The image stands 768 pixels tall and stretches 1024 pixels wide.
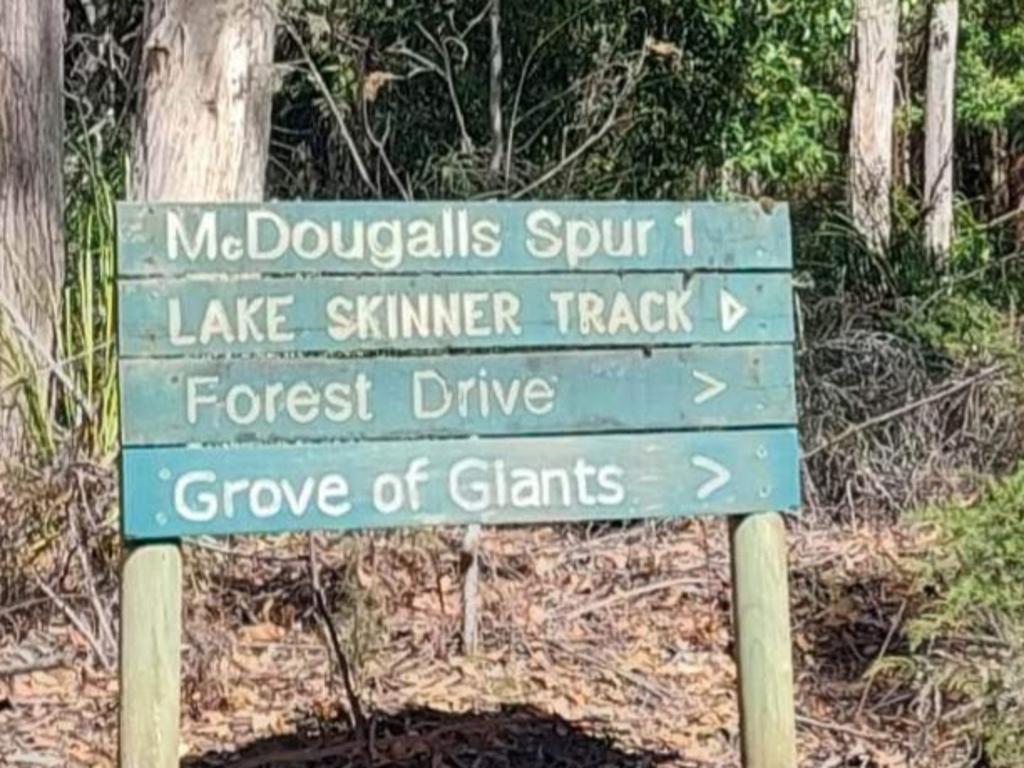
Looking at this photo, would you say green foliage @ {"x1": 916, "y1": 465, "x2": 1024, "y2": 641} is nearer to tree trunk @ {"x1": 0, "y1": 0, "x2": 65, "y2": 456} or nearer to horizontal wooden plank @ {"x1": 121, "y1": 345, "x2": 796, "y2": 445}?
horizontal wooden plank @ {"x1": 121, "y1": 345, "x2": 796, "y2": 445}

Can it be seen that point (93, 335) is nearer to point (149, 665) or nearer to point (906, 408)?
point (149, 665)

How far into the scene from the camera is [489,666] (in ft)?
16.7

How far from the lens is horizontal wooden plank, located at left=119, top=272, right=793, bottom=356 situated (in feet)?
10.2

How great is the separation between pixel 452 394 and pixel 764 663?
3.03 feet

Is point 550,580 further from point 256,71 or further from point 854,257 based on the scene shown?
point 854,257

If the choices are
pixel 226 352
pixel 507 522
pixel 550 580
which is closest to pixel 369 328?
pixel 226 352

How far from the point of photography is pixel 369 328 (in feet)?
10.5

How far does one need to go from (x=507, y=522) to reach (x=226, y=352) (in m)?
0.66

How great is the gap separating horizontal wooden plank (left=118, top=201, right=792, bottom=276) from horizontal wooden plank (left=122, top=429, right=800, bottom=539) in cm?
36

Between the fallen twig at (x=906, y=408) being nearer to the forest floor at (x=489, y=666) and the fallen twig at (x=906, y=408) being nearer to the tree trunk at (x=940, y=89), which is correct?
the forest floor at (x=489, y=666)

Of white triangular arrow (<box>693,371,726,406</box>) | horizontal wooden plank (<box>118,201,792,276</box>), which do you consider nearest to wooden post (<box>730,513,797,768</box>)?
white triangular arrow (<box>693,371,726,406</box>)

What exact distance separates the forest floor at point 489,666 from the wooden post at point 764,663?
0.93 m

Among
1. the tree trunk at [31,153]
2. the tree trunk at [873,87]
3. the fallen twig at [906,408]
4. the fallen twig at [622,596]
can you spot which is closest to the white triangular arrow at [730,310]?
the fallen twig at [622,596]

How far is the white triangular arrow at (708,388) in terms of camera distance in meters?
3.34
